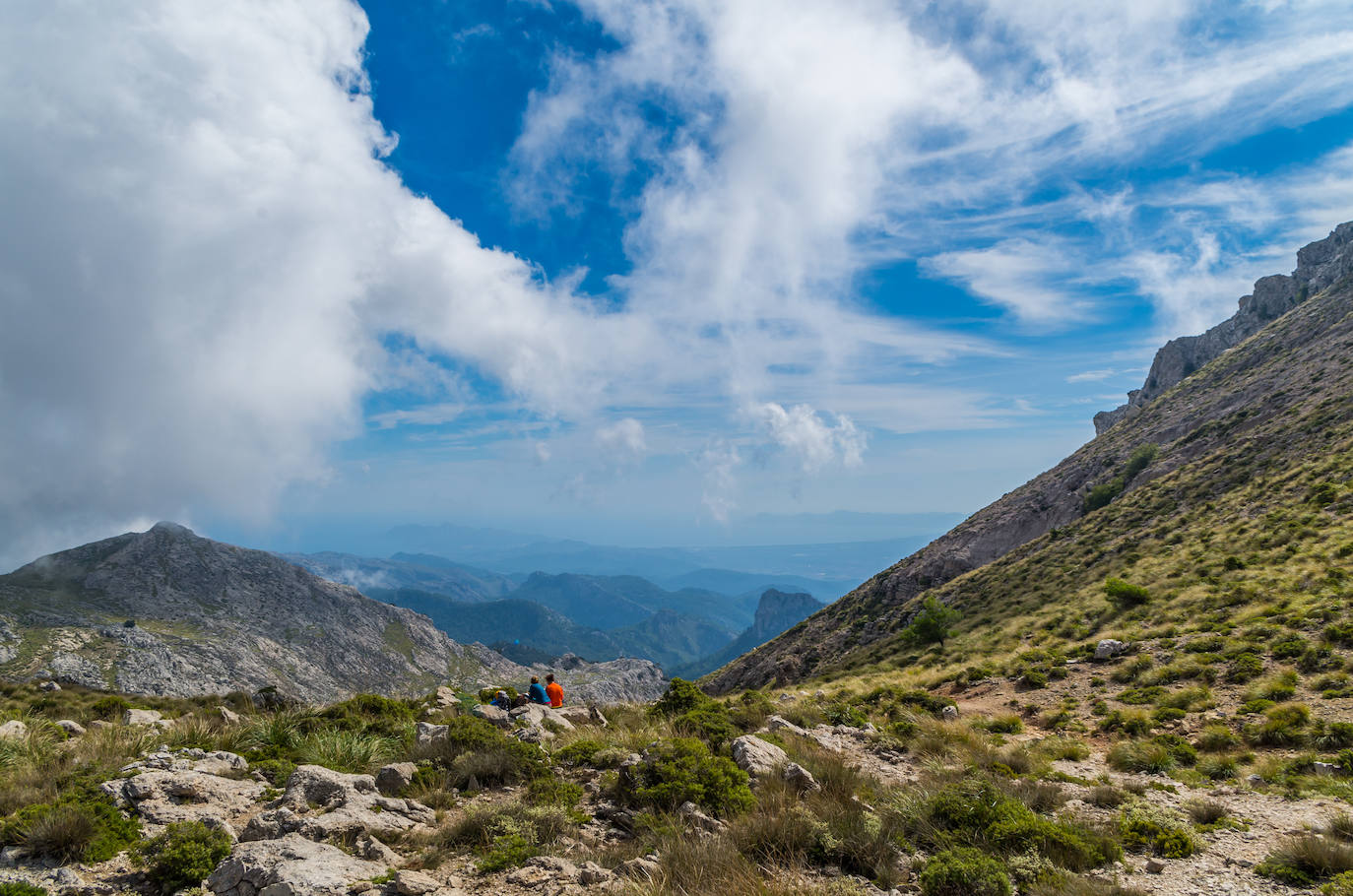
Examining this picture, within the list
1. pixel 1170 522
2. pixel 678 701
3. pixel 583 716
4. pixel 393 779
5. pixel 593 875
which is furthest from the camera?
pixel 1170 522

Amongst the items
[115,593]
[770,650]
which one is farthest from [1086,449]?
[115,593]

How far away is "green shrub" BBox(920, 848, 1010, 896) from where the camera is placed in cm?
612

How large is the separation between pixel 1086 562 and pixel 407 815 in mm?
47134

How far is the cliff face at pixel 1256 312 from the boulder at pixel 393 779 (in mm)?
105358

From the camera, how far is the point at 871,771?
1144 centimetres

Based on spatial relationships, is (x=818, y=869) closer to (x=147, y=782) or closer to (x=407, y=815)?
(x=407, y=815)

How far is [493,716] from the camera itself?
14.3m

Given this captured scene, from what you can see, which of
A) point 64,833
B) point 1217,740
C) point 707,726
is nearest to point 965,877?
point 707,726

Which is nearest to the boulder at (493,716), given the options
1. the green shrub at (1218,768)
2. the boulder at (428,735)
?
the boulder at (428,735)

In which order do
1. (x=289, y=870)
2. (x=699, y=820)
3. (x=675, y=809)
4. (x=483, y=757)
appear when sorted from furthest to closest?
1. (x=483, y=757)
2. (x=675, y=809)
3. (x=699, y=820)
4. (x=289, y=870)

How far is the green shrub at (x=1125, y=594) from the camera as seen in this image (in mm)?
28094

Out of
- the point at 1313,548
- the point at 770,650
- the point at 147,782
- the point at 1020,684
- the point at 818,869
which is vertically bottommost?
the point at 770,650

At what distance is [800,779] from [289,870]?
7495 millimetres

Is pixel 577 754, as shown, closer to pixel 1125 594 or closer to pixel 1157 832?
pixel 1157 832
